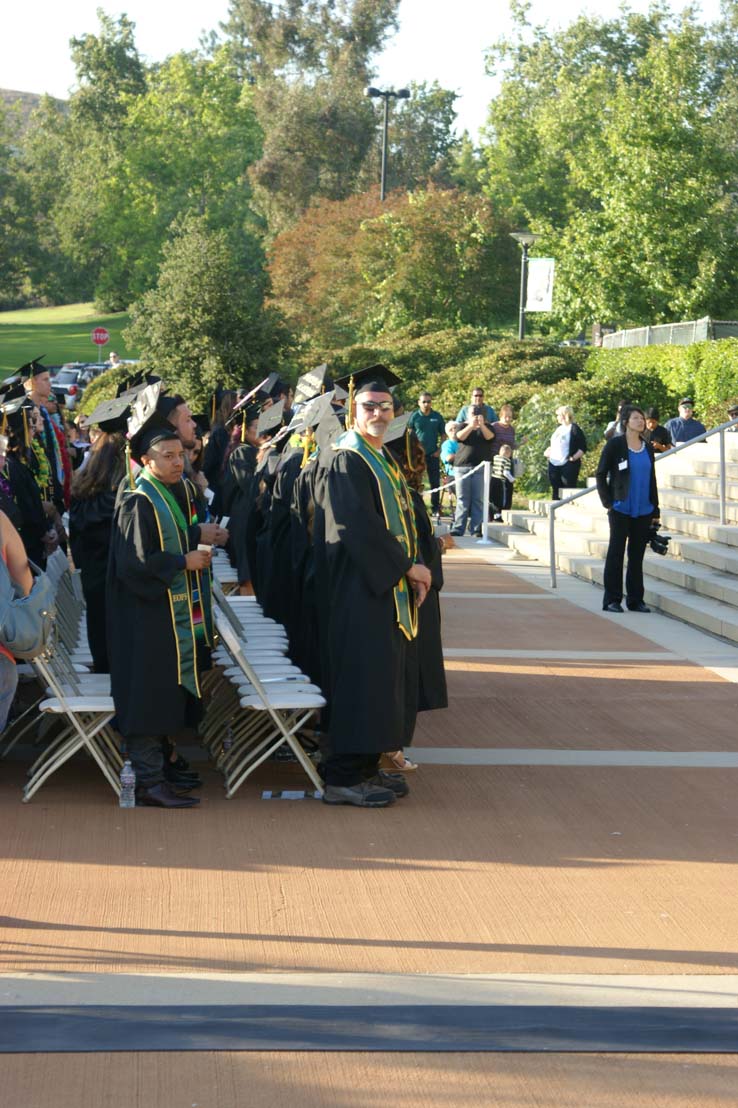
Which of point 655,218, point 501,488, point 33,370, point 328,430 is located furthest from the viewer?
point 655,218

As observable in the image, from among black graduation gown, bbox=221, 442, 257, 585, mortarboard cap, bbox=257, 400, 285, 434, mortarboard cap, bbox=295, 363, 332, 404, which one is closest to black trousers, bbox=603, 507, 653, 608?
mortarboard cap, bbox=295, 363, 332, 404

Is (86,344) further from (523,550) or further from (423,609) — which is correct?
(423,609)

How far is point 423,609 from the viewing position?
Result: 8180mm

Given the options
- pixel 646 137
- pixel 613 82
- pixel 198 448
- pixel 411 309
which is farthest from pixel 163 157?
pixel 198 448

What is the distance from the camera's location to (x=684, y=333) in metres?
34.1

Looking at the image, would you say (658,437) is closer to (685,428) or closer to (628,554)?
(685,428)

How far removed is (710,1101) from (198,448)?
8200mm

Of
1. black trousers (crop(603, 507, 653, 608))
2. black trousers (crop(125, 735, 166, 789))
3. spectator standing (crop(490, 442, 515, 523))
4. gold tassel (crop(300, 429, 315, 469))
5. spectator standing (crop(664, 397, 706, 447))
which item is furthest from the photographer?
spectator standing (crop(490, 442, 515, 523))

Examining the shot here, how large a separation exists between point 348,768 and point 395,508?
1351 mm

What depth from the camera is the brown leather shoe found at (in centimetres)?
736

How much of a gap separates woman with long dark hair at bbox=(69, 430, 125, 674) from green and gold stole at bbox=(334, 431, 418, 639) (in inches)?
67.4

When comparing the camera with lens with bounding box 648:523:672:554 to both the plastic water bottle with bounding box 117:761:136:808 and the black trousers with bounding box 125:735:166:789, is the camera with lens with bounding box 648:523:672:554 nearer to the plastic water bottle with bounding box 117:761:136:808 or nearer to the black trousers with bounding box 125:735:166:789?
the black trousers with bounding box 125:735:166:789

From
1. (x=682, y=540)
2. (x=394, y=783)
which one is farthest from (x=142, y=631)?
(x=682, y=540)

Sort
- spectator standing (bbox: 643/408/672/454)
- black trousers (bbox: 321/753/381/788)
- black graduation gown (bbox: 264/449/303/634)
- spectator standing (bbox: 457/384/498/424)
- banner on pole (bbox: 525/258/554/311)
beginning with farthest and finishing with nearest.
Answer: banner on pole (bbox: 525/258/554/311) < spectator standing (bbox: 457/384/498/424) < spectator standing (bbox: 643/408/672/454) < black graduation gown (bbox: 264/449/303/634) < black trousers (bbox: 321/753/381/788)
